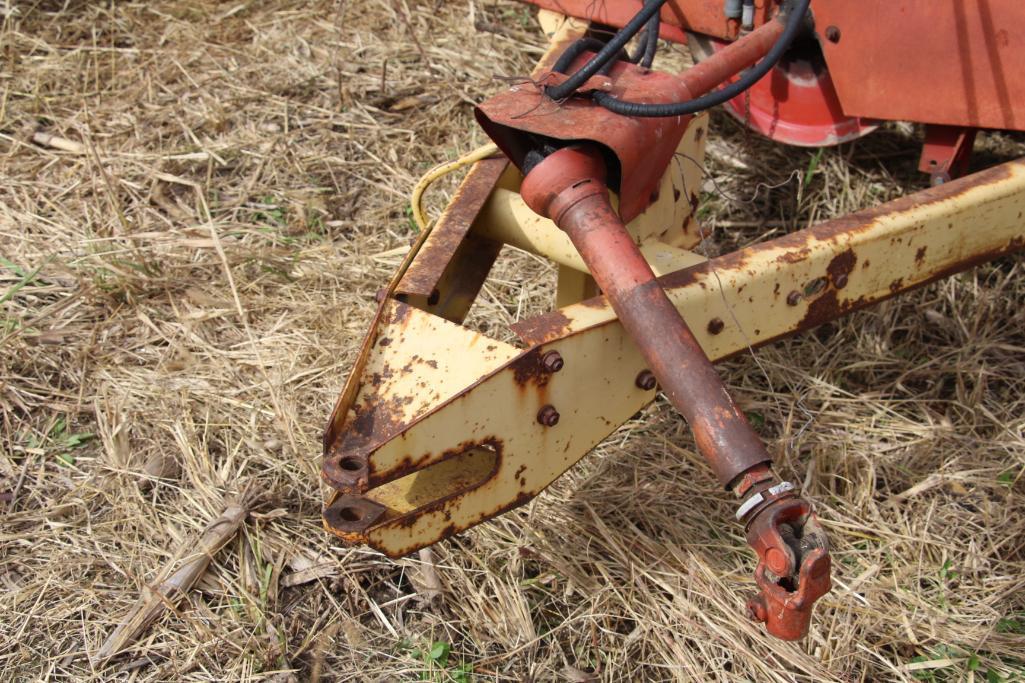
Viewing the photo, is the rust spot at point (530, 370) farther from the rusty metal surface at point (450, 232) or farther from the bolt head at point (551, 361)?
the rusty metal surface at point (450, 232)

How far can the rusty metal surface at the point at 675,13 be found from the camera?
8.92 ft

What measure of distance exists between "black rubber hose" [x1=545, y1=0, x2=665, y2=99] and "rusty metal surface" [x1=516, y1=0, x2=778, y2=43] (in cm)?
67

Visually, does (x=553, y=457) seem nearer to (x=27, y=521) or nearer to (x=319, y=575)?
(x=319, y=575)

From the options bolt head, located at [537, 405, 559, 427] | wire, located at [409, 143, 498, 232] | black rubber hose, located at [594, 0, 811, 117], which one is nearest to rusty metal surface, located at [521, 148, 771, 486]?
black rubber hose, located at [594, 0, 811, 117]

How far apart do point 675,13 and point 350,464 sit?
64.8 inches

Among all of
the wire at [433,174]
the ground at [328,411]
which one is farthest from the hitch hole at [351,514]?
the wire at [433,174]

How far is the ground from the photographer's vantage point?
2375 mm

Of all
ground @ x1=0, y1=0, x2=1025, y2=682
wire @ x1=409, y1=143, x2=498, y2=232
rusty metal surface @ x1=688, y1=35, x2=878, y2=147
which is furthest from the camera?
rusty metal surface @ x1=688, y1=35, x2=878, y2=147

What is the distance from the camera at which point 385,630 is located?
2.42 m

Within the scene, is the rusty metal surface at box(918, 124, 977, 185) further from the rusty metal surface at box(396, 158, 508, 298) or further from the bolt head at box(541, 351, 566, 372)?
the bolt head at box(541, 351, 566, 372)

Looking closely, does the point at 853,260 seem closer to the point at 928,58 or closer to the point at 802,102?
the point at 928,58

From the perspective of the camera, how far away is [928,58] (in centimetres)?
250

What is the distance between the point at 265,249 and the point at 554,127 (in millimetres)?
A: 1720

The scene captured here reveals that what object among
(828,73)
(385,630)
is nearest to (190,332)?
(385,630)
